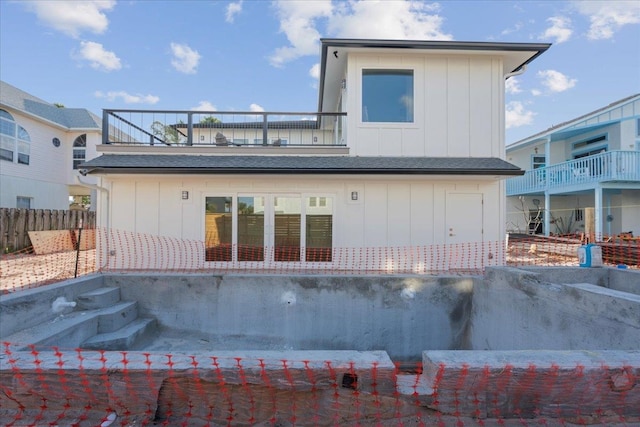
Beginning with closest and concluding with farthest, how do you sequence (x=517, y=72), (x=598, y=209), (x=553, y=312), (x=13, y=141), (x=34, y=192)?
(x=553, y=312)
(x=517, y=72)
(x=598, y=209)
(x=13, y=141)
(x=34, y=192)

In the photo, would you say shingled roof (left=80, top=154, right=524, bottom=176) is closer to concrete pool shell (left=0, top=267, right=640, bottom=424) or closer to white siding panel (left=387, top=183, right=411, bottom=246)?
white siding panel (left=387, top=183, right=411, bottom=246)

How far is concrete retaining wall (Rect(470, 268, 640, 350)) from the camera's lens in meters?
3.78

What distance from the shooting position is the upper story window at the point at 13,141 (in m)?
15.0

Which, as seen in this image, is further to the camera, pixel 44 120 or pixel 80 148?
pixel 80 148

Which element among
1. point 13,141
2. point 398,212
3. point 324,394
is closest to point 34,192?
point 13,141

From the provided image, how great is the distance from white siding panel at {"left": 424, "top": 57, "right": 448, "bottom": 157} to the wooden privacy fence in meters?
12.7

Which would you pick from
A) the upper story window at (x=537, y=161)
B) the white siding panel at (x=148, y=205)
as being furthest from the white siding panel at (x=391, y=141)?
the upper story window at (x=537, y=161)

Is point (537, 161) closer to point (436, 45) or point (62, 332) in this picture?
point (436, 45)

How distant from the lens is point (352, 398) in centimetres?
213

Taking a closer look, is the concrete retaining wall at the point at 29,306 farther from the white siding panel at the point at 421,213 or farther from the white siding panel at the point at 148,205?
the white siding panel at the point at 421,213

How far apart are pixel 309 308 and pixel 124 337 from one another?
315 centimetres

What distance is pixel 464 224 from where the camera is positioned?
8.62 metres

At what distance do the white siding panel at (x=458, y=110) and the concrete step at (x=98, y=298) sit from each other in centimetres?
834

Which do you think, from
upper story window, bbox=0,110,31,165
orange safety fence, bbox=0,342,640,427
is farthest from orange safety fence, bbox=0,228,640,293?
upper story window, bbox=0,110,31,165
